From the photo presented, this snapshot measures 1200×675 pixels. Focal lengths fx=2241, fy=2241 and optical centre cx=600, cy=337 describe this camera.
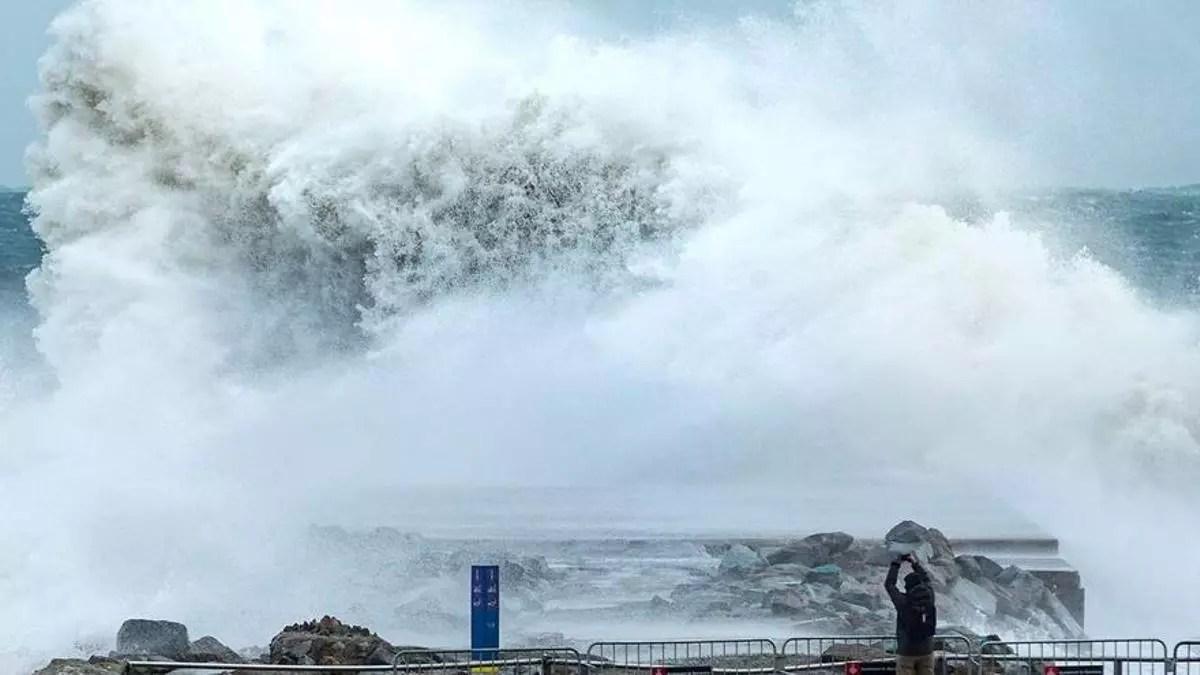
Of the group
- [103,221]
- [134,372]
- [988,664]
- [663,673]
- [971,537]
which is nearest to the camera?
[663,673]

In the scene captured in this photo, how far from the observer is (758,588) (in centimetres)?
1828

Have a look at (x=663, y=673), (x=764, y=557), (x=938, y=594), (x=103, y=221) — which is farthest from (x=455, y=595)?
(x=103, y=221)

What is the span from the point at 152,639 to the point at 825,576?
5.60 m

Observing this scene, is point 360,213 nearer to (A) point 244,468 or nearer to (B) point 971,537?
(A) point 244,468

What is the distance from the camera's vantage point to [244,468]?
21328mm

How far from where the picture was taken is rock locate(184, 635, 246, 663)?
15461 mm

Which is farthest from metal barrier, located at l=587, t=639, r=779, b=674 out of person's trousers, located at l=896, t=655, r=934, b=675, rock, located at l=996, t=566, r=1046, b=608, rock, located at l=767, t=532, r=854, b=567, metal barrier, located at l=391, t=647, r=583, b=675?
rock, located at l=996, t=566, r=1046, b=608

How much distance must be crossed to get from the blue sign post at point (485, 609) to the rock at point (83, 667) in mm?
2333

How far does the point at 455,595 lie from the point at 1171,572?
658 cm

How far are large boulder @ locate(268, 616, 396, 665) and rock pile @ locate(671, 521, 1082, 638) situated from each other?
11.4 feet

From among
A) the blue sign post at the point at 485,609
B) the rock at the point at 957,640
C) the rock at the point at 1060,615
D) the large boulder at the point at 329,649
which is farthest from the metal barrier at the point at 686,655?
the rock at the point at 1060,615

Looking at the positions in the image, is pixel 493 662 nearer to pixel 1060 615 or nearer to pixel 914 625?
pixel 914 625

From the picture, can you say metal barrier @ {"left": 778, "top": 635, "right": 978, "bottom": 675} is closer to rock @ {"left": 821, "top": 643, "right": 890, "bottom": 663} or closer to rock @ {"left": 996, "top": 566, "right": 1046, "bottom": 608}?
rock @ {"left": 821, "top": 643, "right": 890, "bottom": 663}

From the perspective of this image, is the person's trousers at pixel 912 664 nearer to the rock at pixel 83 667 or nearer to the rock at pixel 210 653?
the rock at pixel 210 653
